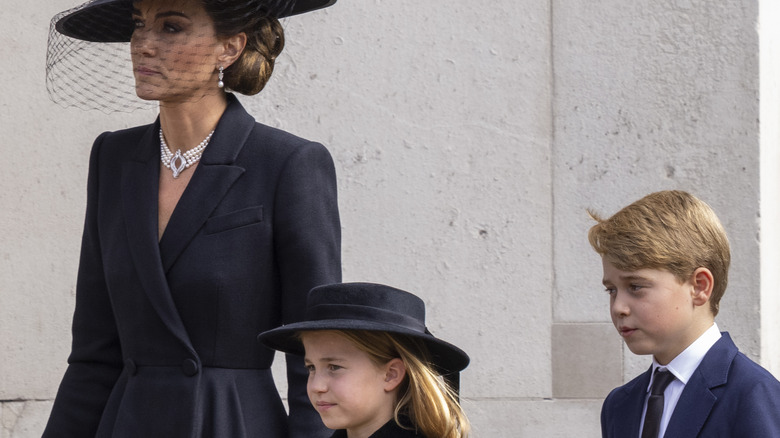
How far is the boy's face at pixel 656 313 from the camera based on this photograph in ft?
8.11

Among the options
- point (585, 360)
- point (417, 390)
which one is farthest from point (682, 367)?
point (585, 360)

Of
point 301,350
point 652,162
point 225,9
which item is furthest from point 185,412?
Answer: point 652,162

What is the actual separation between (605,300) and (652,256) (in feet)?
5.26

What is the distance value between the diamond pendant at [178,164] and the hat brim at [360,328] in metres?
0.42

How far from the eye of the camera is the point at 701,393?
2400 millimetres

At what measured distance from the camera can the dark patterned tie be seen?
248cm

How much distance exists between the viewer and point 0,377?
13.4 feet

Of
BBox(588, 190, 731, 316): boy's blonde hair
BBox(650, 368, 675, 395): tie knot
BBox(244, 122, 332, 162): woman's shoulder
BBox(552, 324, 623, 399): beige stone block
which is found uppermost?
BBox(244, 122, 332, 162): woman's shoulder

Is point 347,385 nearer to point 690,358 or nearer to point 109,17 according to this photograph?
point 690,358

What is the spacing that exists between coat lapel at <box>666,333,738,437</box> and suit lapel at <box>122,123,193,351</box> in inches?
39.4

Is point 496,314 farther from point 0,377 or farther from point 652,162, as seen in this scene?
point 0,377

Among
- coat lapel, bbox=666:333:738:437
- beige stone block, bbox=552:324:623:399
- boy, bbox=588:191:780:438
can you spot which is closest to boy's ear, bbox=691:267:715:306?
boy, bbox=588:191:780:438

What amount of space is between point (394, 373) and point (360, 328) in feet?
0.58

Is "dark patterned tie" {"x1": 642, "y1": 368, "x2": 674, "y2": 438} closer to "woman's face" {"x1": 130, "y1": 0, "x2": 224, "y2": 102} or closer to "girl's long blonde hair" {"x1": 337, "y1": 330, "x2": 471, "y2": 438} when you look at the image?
"girl's long blonde hair" {"x1": 337, "y1": 330, "x2": 471, "y2": 438}
